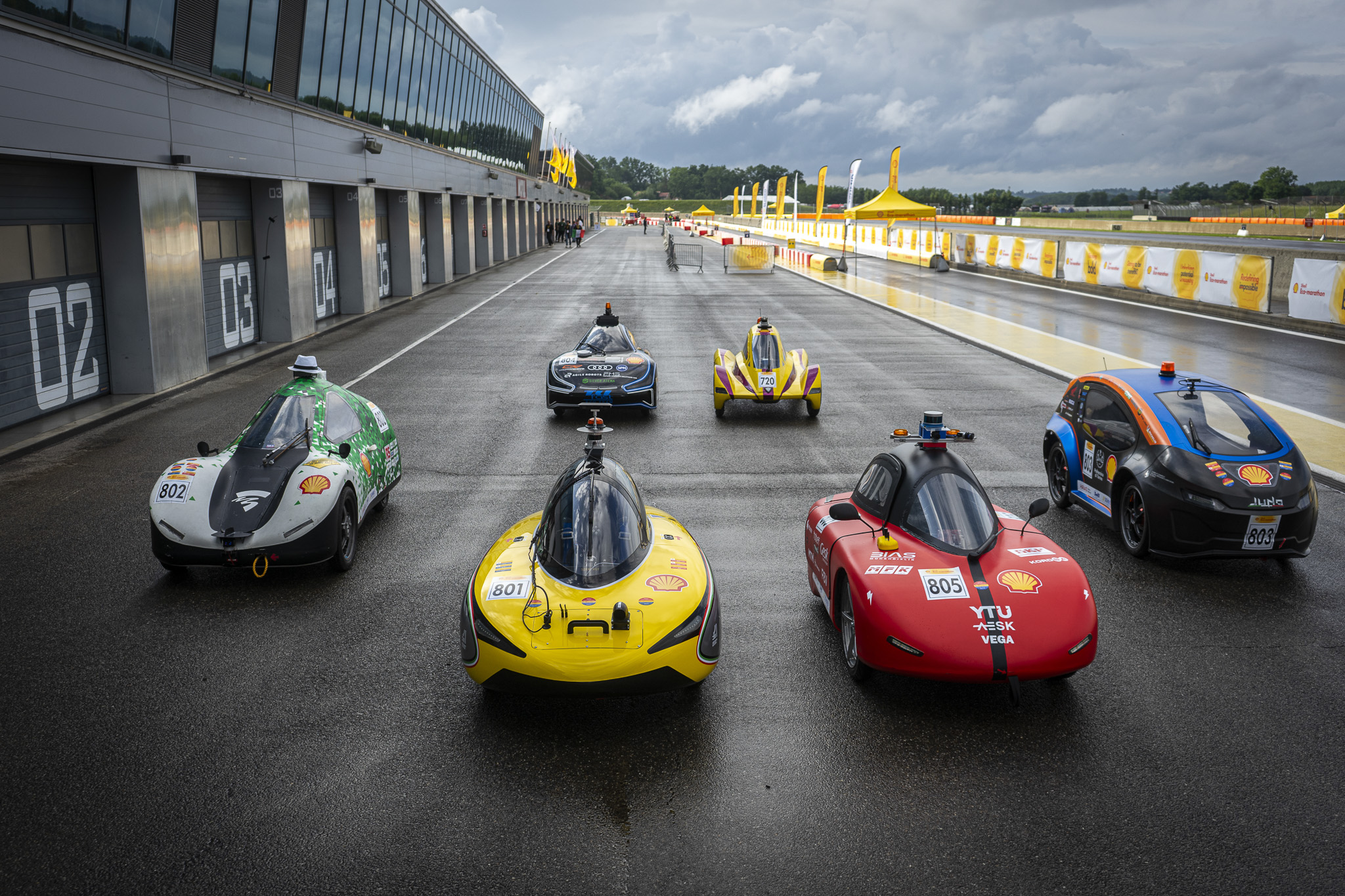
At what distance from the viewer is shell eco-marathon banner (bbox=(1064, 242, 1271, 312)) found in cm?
2600

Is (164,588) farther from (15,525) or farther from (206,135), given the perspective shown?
(206,135)

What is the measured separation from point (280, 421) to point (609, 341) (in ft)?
23.4

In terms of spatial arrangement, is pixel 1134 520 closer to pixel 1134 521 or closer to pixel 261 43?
pixel 1134 521

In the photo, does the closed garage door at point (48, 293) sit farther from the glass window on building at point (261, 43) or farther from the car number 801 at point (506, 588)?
the car number 801 at point (506, 588)

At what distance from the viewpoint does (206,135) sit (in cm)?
1831

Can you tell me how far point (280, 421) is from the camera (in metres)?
8.79

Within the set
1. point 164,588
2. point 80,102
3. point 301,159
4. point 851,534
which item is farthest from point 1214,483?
point 301,159

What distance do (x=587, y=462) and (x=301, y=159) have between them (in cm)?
2048

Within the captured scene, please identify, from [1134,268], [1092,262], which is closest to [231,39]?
[1134,268]

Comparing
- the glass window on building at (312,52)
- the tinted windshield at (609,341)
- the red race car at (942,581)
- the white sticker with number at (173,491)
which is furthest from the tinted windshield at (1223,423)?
the glass window on building at (312,52)

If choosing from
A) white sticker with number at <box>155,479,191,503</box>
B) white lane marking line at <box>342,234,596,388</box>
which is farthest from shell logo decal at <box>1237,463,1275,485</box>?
white lane marking line at <box>342,234,596,388</box>

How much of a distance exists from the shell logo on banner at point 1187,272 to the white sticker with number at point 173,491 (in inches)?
1111

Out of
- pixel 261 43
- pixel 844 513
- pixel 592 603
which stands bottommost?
pixel 592 603

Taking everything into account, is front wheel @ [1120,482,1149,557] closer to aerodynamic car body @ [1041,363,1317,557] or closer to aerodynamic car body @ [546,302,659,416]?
aerodynamic car body @ [1041,363,1317,557]
